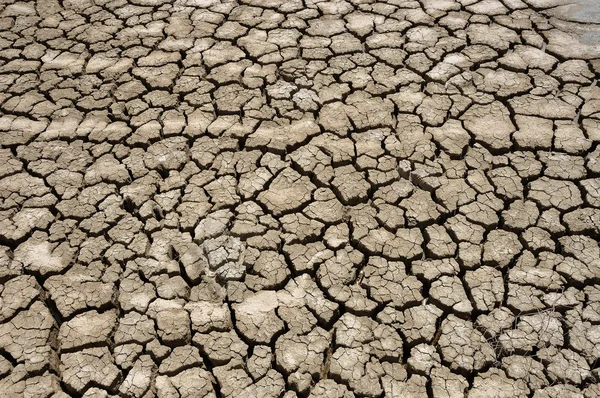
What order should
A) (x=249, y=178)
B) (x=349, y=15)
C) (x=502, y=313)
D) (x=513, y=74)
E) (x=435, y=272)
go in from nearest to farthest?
(x=502, y=313)
(x=435, y=272)
(x=249, y=178)
(x=513, y=74)
(x=349, y=15)

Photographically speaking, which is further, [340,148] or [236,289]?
[340,148]

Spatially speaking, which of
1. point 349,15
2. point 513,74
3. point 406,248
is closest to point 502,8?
point 513,74

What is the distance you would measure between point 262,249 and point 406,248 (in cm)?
62

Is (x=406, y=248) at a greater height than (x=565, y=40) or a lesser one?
lesser

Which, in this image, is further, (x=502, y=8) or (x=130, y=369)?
(x=502, y=8)

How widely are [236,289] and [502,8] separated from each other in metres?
2.75

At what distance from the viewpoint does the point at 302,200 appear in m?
2.74

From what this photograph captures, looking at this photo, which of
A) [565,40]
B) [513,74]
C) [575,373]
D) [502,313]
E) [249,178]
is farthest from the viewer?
[565,40]

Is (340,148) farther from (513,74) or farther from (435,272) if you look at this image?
(513,74)

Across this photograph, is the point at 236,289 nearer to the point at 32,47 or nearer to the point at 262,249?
the point at 262,249

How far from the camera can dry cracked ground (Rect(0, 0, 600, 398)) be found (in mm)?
2174

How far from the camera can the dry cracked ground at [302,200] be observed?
85.6 inches

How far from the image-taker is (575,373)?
82.5 inches

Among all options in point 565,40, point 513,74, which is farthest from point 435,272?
point 565,40
